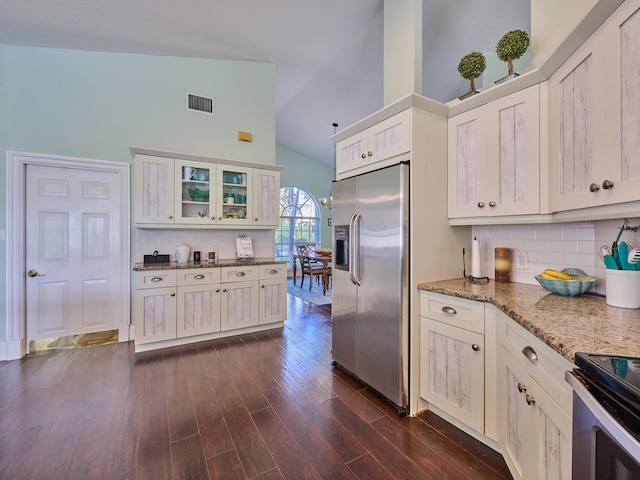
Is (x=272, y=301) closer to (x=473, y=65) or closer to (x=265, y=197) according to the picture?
(x=265, y=197)

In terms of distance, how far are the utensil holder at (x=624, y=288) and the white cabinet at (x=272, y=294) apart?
303cm

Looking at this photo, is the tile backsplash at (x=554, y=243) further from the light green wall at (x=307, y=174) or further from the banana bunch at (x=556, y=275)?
the light green wall at (x=307, y=174)

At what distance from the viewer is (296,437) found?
168 cm

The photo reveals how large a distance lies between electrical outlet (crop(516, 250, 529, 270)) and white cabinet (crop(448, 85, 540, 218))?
16.9 inches

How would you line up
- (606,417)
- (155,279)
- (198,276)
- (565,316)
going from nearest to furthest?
(606,417) < (565,316) < (155,279) < (198,276)

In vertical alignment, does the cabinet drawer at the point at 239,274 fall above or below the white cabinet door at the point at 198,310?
above

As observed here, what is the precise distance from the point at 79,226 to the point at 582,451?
4164 millimetres

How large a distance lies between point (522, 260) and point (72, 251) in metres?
4.29

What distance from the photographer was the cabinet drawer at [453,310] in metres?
1.57

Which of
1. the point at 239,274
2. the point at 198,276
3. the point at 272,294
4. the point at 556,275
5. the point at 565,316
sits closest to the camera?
the point at 565,316

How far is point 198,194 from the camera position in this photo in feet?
11.2

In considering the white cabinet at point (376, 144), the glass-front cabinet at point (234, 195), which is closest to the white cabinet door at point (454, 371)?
the white cabinet at point (376, 144)

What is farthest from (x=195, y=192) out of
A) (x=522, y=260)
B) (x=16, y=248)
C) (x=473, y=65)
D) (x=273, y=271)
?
(x=522, y=260)

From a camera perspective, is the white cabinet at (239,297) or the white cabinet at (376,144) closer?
the white cabinet at (376,144)
